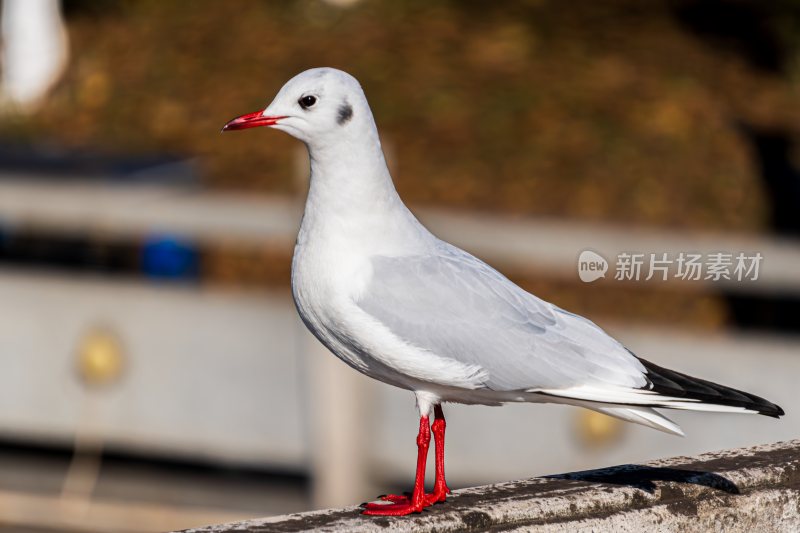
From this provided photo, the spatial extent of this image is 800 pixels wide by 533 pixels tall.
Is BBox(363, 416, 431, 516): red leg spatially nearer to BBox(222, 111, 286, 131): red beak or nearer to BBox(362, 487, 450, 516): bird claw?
BBox(362, 487, 450, 516): bird claw

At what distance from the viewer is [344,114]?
2.70 metres

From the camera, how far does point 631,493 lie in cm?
312

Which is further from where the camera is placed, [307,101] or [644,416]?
[644,416]

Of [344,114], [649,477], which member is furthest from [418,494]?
[344,114]

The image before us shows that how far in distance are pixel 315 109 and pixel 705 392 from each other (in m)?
0.87

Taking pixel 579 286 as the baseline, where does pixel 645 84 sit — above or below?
above

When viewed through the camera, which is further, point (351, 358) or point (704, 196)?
point (704, 196)

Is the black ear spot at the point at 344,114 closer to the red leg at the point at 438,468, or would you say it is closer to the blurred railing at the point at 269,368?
the red leg at the point at 438,468

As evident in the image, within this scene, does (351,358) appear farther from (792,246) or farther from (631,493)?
(792,246)

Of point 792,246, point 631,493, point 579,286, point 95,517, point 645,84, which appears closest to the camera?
point 631,493

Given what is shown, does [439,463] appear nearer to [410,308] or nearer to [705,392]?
[410,308]

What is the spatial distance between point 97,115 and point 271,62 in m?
1.35

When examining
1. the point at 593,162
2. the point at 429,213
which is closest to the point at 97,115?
the point at 593,162

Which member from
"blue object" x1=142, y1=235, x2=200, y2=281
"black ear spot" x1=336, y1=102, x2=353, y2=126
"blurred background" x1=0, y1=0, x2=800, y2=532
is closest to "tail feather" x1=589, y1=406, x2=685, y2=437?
"black ear spot" x1=336, y1=102, x2=353, y2=126
